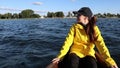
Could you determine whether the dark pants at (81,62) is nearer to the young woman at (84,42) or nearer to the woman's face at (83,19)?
the young woman at (84,42)

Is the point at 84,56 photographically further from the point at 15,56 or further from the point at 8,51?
the point at 8,51

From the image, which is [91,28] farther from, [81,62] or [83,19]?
[81,62]

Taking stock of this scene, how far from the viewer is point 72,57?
18.8ft

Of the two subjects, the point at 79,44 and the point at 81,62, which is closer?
the point at 81,62

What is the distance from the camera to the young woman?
A: 229 inches

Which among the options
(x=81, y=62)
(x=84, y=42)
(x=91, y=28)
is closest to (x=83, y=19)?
(x=91, y=28)

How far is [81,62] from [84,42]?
1.81 feet

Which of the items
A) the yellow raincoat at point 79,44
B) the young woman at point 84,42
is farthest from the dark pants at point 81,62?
the yellow raincoat at point 79,44

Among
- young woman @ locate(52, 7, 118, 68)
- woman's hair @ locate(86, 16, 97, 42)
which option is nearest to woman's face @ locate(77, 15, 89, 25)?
young woman @ locate(52, 7, 118, 68)

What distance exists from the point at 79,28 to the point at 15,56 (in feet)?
18.4

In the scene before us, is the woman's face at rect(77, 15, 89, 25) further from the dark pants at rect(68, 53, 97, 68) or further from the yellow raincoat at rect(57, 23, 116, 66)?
the dark pants at rect(68, 53, 97, 68)

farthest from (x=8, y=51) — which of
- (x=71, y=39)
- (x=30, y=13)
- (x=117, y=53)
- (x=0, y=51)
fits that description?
(x=30, y=13)

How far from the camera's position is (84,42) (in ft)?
20.0

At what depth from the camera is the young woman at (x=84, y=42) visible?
5.81 m
